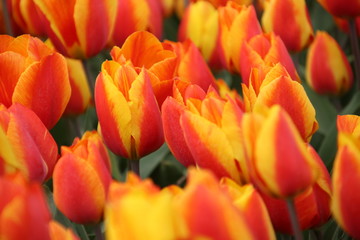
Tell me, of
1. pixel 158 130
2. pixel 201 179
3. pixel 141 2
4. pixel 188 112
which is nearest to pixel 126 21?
pixel 141 2

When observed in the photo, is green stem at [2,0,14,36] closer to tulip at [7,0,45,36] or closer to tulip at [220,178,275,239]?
tulip at [7,0,45,36]

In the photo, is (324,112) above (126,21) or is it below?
below

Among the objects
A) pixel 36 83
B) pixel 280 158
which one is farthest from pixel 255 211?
pixel 36 83

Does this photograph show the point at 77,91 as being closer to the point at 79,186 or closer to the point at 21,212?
the point at 79,186

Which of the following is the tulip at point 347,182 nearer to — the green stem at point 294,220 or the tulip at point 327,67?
the green stem at point 294,220

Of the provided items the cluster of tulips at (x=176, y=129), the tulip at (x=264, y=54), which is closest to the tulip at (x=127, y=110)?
the cluster of tulips at (x=176, y=129)

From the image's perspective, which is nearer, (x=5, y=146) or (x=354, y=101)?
(x=5, y=146)

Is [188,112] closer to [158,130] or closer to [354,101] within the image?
[158,130]
